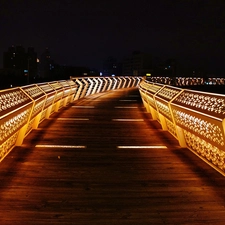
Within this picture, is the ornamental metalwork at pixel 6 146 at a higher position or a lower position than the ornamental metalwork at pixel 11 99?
lower

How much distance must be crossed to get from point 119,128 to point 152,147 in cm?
269

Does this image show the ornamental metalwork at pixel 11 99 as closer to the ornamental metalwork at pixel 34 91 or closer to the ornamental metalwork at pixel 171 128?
the ornamental metalwork at pixel 34 91

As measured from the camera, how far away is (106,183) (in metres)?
5.59

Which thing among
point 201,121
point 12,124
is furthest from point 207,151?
point 12,124

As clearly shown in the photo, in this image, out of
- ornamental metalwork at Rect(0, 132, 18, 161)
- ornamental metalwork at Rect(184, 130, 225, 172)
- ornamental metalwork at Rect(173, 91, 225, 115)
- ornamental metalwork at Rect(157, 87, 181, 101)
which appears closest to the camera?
ornamental metalwork at Rect(173, 91, 225, 115)

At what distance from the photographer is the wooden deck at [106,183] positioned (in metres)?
4.36

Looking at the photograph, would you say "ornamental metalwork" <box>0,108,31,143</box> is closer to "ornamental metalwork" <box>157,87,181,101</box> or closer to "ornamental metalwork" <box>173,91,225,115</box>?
"ornamental metalwork" <box>173,91,225,115</box>

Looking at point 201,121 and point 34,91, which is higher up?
point 34,91

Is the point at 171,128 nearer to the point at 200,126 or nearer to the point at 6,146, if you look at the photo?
the point at 200,126

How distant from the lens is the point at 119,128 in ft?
35.5

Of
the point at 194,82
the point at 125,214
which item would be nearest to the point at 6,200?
the point at 125,214

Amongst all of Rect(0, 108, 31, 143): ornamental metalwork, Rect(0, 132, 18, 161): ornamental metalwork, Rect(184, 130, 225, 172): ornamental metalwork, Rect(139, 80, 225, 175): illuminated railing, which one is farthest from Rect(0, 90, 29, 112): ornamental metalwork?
Rect(184, 130, 225, 172): ornamental metalwork

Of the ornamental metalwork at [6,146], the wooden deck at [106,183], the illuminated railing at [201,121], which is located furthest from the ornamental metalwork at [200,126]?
the ornamental metalwork at [6,146]

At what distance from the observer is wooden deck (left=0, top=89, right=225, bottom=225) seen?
171 inches
